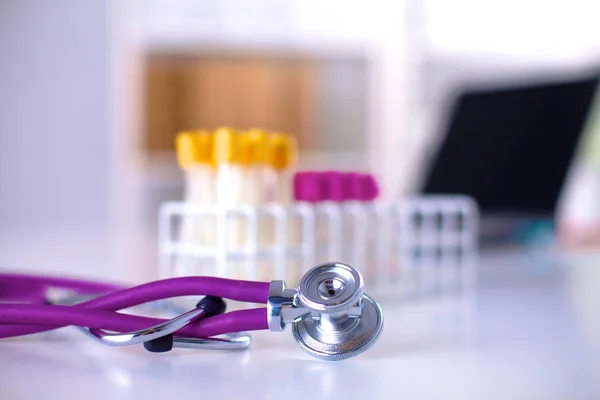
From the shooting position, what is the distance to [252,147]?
0.58 meters

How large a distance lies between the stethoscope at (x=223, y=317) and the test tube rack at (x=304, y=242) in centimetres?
15

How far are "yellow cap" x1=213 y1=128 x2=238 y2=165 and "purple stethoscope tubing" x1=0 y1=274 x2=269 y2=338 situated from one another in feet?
0.74

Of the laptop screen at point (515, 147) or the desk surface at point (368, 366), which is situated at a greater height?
the laptop screen at point (515, 147)

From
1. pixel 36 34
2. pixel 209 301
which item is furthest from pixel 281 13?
pixel 209 301

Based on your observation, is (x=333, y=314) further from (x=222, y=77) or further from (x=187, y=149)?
(x=222, y=77)

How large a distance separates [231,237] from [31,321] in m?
0.23

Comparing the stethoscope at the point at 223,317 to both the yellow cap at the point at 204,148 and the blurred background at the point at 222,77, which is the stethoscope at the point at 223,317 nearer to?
the yellow cap at the point at 204,148

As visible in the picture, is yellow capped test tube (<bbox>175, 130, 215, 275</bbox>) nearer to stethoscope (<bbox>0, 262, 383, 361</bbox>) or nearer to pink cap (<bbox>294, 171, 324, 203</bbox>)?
pink cap (<bbox>294, 171, 324, 203</bbox>)

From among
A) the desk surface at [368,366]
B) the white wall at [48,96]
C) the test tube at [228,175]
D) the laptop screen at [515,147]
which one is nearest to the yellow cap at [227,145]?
the test tube at [228,175]

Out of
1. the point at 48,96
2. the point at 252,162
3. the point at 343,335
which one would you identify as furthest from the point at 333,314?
the point at 48,96

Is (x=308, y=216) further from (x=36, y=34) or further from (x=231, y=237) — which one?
(x=36, y=34)

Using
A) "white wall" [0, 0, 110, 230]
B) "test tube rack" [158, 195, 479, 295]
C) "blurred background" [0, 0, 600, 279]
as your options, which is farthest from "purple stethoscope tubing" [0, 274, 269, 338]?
"white wall" [0, 0, 110, 230]

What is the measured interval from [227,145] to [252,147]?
0.02 m

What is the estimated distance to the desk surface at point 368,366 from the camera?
0.31 metres
